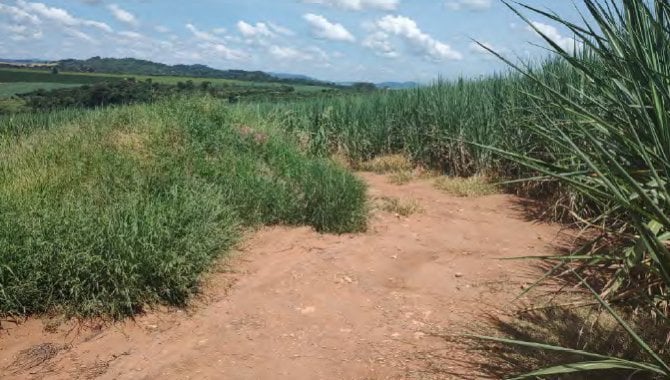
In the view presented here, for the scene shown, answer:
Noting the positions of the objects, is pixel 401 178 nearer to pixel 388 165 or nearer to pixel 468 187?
pixel 388 165

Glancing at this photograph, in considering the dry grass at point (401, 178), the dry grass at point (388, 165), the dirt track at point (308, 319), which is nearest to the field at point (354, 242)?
the dirt track at point (308, 319)

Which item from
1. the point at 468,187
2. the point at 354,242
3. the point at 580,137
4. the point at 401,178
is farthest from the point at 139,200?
the point at 401,178

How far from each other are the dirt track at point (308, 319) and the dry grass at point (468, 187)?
6.87ft

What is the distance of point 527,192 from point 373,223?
292cm

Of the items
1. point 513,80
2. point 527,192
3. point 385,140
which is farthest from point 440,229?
point 385,140

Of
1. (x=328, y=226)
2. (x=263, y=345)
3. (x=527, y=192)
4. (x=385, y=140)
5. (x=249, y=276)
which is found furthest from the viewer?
(x=385, y=140)

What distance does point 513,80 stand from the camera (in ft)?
28.6

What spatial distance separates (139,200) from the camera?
15.7 ft

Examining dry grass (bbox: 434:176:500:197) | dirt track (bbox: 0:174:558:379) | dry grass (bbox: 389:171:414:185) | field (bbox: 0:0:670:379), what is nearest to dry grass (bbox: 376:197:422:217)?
field (bbox: 0:0:670:379)

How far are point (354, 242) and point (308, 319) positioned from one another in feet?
5.48

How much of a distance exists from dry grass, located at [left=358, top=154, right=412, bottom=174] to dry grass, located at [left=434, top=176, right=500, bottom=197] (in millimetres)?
1305

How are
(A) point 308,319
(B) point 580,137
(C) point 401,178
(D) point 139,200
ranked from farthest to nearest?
1. (C) point 401,178
2. (D) point 139,200
3. (A) point 308,319
4. (B) point 580,137

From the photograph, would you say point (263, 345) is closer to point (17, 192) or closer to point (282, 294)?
point (282, 294)

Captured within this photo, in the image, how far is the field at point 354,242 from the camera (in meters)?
2.42
